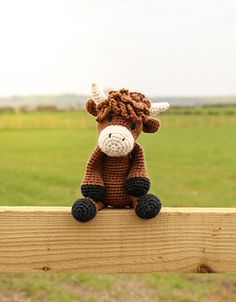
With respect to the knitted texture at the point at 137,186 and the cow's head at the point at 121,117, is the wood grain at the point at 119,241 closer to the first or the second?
the knitted texture at the point at 137,186

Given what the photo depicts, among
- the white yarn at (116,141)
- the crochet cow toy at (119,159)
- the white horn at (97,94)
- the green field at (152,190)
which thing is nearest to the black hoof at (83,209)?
the crochet cow toy at (119,159)

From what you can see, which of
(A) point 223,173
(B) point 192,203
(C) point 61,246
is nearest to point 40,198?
(B) point 192,203

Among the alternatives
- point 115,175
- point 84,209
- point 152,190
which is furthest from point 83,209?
point 152,190

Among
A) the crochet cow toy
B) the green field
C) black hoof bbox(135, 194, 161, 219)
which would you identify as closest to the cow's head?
the crochet cow toy

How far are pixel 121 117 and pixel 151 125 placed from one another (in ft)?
0.25

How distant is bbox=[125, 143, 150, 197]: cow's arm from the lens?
4.25ft

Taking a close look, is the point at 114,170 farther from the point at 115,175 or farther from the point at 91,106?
the point at 91,106

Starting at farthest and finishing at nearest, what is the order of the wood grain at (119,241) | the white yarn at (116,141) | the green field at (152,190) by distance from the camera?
the green field at (152,190) < the wood grain at (119,241) < the white yarn at (116,141)

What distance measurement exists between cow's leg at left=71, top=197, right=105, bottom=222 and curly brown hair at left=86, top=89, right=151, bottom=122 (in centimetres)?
18

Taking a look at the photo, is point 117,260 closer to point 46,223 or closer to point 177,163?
point 46,223

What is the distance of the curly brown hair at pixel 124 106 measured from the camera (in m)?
1.29

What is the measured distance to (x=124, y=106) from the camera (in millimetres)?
1297

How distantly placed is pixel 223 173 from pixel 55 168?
2806 millimetres

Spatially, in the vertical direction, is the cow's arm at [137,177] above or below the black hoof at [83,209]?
above
